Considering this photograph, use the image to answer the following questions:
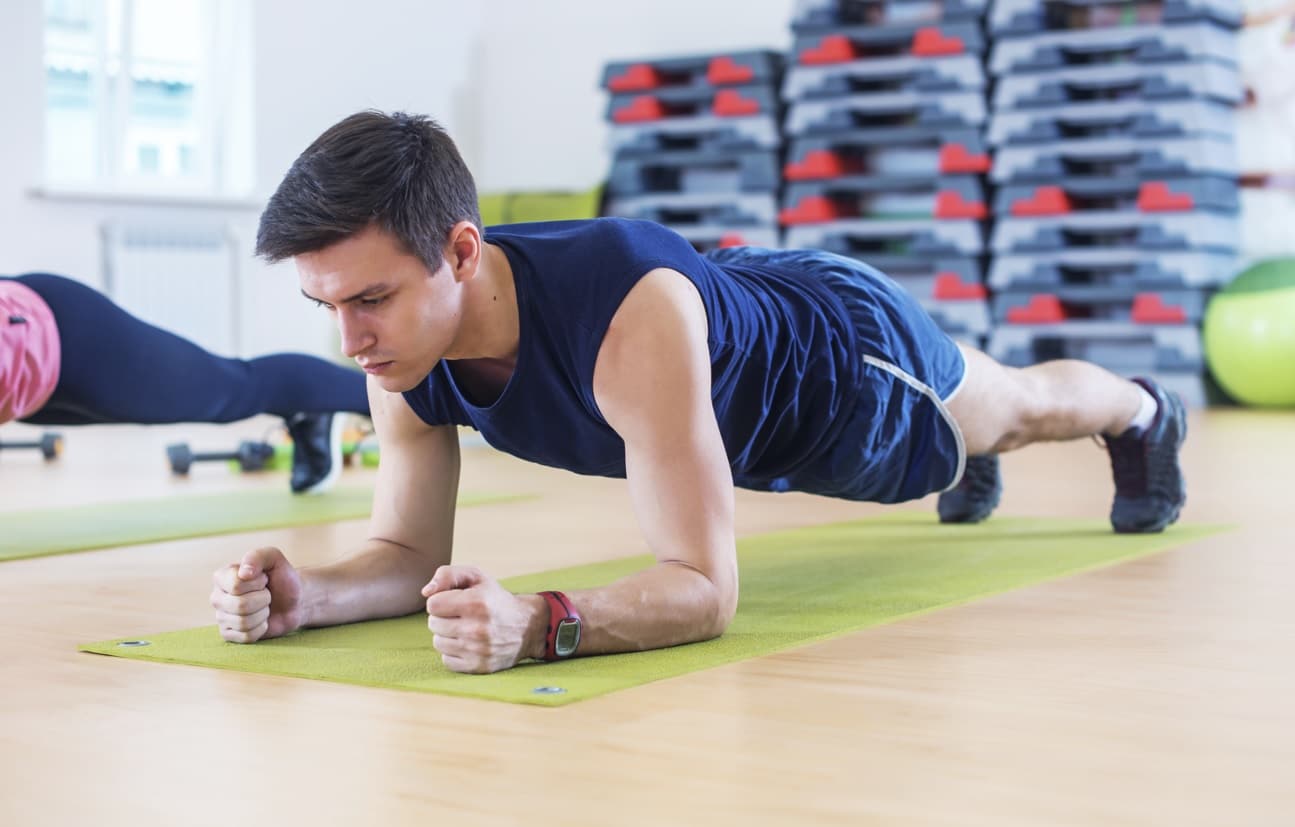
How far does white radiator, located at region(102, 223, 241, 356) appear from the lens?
6.04m

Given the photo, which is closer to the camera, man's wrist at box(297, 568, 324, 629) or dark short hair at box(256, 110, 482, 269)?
dark short hair at box(256, 110, 482, 269)

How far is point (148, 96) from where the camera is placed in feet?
20.4

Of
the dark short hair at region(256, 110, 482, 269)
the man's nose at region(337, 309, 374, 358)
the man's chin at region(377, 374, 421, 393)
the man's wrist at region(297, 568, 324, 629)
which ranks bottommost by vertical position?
the man's wrist at region(297, 568, 324, 629)

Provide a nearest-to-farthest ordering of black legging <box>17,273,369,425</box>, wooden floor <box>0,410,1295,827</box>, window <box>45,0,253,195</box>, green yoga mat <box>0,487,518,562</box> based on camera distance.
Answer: wooden floor <box>0,410,1295,827</box> → black legging <box>17,273,369,425</box> → green yoga mat <box>0,487,518,562</box> → window <box>45,0,253,195</box>

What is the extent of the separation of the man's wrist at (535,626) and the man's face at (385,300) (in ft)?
0.75

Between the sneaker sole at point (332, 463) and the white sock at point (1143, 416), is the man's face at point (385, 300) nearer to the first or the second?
the white sock at point (1143, 416)

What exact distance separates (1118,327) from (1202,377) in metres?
0.34

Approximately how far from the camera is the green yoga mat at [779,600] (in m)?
1.42

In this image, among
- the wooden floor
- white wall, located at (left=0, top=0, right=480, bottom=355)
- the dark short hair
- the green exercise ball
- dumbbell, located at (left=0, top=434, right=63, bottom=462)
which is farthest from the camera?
white wall, located at (left=0, top=0, right=480, bottom=355)

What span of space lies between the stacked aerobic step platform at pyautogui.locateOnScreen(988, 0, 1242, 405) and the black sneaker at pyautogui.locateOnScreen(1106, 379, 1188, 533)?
3285 mm

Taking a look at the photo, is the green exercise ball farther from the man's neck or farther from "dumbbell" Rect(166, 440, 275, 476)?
the man's neck

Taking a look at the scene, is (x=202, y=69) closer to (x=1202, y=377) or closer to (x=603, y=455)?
(x=1202, y=377)

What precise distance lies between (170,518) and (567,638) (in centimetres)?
160

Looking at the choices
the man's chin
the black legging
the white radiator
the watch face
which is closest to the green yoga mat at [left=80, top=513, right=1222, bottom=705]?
the watch face
